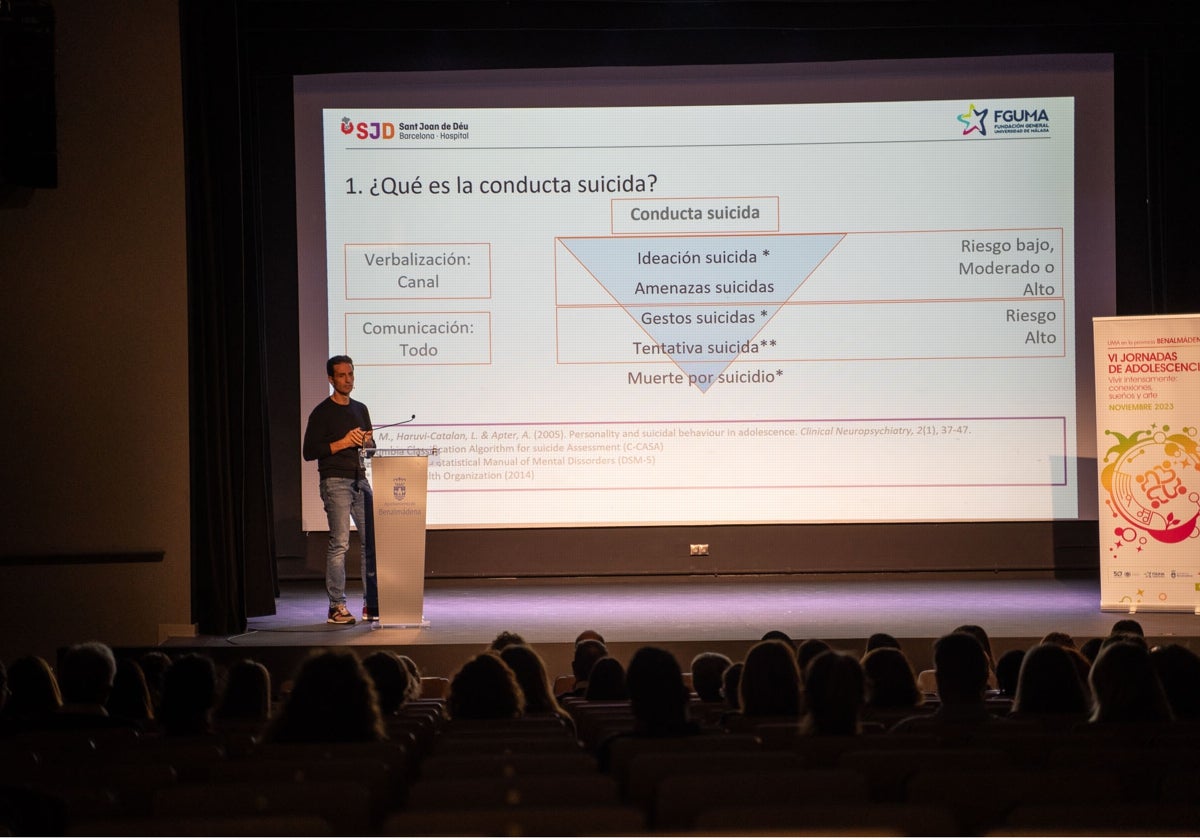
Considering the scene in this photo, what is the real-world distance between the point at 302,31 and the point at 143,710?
17.0 feet

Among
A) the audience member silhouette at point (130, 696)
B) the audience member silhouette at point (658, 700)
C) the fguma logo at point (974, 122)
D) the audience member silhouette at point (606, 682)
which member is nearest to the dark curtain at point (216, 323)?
the audience member silhouette at point (130, 696)

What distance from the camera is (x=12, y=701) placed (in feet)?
11.7

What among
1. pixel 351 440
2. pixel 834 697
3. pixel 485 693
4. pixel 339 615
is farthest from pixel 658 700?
pixel 339 615

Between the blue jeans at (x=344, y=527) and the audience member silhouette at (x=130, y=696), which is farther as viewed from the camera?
the blue jeans at (x=344, y=527)

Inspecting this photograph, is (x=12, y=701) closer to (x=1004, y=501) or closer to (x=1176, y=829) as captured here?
(x=1176, y=829)

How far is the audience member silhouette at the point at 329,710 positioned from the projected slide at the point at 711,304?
4868 millimetres

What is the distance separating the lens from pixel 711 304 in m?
7.57

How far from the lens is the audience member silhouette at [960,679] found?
317 cm

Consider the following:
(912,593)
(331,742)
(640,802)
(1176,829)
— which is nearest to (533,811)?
(640,802)

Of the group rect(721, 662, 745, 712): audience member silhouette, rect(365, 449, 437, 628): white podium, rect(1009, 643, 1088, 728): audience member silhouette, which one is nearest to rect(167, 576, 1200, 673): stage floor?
rect(365, 449, 437, 628): white podium

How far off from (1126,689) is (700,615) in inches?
135

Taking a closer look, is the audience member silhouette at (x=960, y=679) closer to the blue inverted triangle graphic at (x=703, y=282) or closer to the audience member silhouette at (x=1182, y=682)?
the audience member silhouette at (x=1182, y=682)

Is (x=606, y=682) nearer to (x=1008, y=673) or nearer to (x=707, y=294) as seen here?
(x=1008, y=673)

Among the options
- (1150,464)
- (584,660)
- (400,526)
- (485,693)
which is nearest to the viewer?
(485,693)
